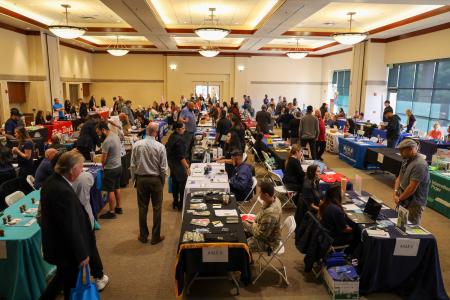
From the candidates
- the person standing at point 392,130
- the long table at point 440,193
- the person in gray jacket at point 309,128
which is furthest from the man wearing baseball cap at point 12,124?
the person standing at point 392,130

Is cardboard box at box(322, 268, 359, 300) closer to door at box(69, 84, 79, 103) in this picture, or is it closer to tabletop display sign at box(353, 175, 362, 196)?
tabletop display sign at box(353, 175, 362, 196)

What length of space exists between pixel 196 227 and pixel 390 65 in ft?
40.4

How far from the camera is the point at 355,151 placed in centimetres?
952

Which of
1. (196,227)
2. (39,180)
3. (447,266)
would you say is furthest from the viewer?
(39,180)

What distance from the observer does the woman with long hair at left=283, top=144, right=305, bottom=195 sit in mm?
5863

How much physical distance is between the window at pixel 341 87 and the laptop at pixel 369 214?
47.7 ft

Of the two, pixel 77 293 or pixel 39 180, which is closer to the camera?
pixel 77 293

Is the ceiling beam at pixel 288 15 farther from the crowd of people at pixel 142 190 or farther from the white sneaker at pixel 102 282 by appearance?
the white sneaker at pixel 102 282

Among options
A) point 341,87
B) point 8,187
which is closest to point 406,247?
point 8,187

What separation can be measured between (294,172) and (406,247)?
2.48 metres

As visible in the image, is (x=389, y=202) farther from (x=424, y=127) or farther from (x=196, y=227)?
(x=424, y=127)

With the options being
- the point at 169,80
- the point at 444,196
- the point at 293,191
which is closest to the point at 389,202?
the point at 444,196

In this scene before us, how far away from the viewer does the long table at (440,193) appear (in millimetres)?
6109

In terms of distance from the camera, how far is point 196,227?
12.5ft
